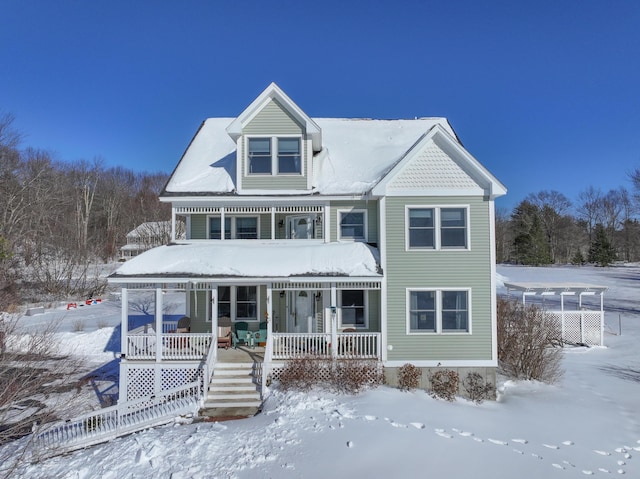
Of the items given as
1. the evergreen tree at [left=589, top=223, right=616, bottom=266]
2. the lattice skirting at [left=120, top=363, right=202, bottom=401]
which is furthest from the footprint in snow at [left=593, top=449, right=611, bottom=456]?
the evergreen tree at [left=589, top=223, right=616, bottom=266]

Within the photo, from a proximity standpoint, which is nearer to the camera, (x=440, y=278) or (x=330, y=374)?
(x=330, y=374)

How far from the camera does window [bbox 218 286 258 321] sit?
1480 cm

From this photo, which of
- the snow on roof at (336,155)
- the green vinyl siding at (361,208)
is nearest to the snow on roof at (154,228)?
the snow on roof at (336,155)

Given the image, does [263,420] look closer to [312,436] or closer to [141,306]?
[312,436]

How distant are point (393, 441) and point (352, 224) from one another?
7.95 m

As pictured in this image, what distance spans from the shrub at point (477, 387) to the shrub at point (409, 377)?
1.51 meters

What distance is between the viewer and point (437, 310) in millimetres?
12352

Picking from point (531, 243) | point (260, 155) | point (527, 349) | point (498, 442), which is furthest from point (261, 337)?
point (531, 243)

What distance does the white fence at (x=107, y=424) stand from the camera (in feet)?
29.2

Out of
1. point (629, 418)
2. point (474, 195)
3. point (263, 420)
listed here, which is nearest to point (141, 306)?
point (263, 420)

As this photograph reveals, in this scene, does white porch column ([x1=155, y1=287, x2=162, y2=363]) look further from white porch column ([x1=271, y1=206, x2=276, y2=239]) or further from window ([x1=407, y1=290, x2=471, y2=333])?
window ([x1=407, y1=290, x2=471, y2=333])

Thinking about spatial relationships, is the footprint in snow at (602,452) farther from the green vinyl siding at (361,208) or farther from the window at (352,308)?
the green vinyl siding at (361,208)

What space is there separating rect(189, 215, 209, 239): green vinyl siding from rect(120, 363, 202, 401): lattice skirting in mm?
5258

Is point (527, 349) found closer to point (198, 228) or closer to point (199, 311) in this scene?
point (199, 311)
